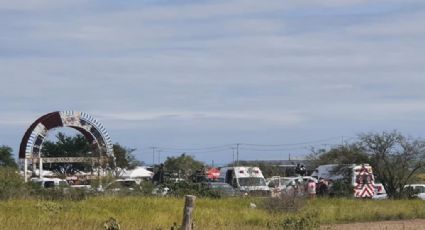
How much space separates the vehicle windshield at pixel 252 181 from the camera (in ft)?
141

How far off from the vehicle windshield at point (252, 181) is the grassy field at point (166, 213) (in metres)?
11.8

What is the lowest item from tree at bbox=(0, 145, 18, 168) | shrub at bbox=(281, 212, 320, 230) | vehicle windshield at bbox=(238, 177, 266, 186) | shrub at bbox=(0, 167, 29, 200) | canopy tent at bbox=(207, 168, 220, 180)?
shrub at bbox=(281, 212, 320, 230)

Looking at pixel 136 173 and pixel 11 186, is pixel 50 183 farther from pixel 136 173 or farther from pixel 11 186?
pixel 136 173

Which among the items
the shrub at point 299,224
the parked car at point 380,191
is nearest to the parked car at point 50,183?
the parked car at point 380,191

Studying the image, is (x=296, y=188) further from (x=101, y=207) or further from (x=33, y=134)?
(x=33, y=134)

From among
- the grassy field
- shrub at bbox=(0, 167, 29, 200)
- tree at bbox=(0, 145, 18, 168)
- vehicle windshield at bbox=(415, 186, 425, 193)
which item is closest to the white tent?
tree at bbox=(0, 145, 18, 168)

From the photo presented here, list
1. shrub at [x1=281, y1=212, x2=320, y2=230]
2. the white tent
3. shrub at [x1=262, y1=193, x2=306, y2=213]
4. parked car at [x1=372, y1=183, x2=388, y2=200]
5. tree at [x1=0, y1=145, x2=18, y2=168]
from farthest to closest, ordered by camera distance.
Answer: tree at [x1=0, y1=145, x2=18, y2=168]
the white tent
parked car at [x1=372, y1=183, x2=388, y2=200]
shrub at [x1=262, y1=193, x2=306, y2=213]
shrub at [x1=281, y1=212, x2=320, y2=230]

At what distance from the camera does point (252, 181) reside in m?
43.2

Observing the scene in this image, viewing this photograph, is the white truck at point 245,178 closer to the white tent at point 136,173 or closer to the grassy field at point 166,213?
the grassy field at point 166,213

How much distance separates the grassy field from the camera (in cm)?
1844

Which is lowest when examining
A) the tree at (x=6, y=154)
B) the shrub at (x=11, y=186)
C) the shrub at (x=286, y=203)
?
the shrub at (x=286, y=203)

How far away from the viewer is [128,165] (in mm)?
60812

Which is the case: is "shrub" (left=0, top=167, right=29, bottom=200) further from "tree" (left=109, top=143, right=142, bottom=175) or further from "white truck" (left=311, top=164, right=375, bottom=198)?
"tree" (left=109, top=143, right=142, bottom=175)

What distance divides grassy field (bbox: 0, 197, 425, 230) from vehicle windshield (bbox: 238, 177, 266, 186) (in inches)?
463
